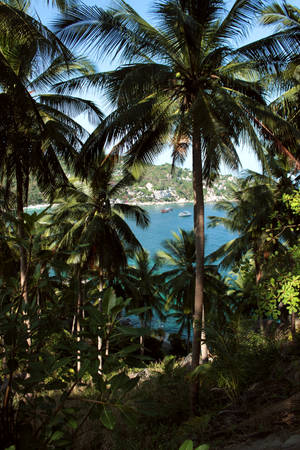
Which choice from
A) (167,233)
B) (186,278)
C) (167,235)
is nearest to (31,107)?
(186,278)

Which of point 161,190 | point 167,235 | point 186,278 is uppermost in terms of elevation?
point 161,190

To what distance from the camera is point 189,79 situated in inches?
274

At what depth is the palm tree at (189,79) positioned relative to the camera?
20.4 ft

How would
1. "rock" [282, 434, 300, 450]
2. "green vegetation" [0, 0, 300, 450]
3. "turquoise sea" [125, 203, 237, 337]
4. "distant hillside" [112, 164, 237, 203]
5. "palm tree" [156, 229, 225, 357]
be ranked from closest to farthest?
"rock" [282, 434, 300, 450] < "green vegetation" [0, 0, 300, 450] < "palm tree" [156, 229, 225, 357] < "turquoise sea" [125, 203, 237, 337] < "distant hillside" [112, 164, 237, 203]

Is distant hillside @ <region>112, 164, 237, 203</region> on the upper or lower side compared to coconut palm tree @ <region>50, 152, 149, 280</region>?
upper

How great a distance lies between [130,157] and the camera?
26.7 ft

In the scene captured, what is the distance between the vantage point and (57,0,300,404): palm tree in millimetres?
6227

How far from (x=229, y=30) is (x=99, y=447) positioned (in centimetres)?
797

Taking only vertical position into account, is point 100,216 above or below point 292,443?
above

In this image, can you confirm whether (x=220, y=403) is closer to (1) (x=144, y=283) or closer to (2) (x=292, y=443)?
(2) (x=292, y=443)

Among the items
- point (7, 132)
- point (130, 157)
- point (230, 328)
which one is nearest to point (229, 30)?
point (130, 157)

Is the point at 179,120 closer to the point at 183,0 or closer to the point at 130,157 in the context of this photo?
the point at 130,157

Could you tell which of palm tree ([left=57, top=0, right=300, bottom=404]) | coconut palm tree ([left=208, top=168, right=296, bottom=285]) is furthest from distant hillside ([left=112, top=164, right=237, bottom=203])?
palm tree ([left=57, top=0, right=300, bottom=404])

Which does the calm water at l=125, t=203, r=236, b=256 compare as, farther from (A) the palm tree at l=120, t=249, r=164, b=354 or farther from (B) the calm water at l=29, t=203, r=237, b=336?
(A) the palm tree at l=120, t=249, r=164, b=354
